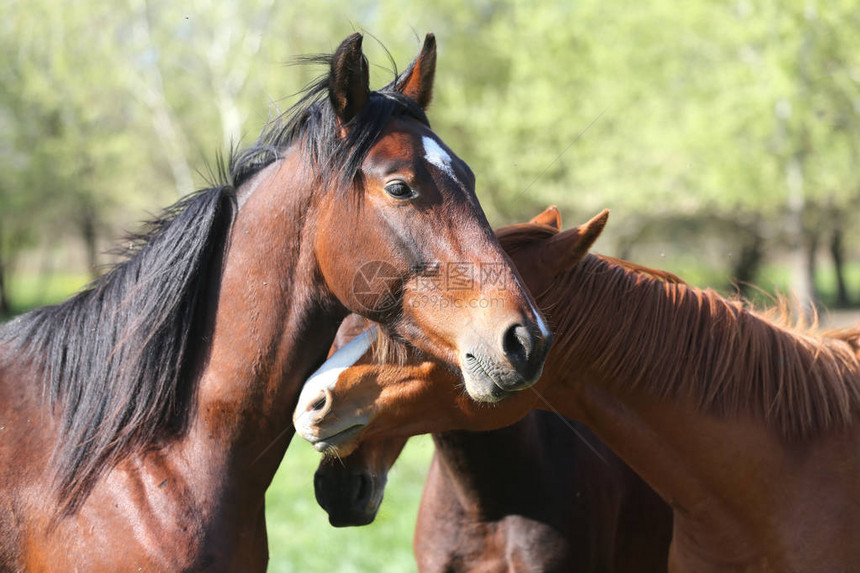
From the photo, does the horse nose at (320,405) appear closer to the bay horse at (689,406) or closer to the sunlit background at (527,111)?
the bay horse at (689,406)

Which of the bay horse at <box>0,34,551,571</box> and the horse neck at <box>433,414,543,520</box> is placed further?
the horse neck at <box>433,414,543,520</box>

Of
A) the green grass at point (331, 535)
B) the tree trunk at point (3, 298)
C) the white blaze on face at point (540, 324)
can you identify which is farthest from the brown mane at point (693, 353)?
the tree trunk at point (3, 298)

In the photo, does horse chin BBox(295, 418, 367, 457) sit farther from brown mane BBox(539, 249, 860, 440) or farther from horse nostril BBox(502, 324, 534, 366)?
brown mane BBox(539, 249, 860, 440)

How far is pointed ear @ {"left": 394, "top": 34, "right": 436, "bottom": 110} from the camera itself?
2.98 metres

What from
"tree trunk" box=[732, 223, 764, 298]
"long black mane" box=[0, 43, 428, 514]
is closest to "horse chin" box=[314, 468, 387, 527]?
"long black mane" box=[0, 43, 428, 514]

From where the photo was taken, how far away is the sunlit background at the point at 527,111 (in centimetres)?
1512

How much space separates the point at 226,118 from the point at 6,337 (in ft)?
79.2

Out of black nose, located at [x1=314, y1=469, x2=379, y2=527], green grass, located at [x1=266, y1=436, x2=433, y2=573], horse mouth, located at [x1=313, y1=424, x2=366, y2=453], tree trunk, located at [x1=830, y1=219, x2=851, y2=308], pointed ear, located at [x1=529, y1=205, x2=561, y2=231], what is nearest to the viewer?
horse mouth, located at [x1=313, y1=424, x2=366, y2=453]

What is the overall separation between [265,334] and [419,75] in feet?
3.85

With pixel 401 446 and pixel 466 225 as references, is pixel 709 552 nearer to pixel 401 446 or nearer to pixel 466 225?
pixel 401 446

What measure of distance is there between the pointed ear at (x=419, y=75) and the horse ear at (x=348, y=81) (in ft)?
1.02

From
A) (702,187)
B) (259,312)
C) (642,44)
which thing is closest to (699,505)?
(259,312)

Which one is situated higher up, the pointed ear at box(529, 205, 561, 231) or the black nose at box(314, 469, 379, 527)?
the pointed ear at box(529, 205, 561, 231)

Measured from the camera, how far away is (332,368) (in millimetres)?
2852
